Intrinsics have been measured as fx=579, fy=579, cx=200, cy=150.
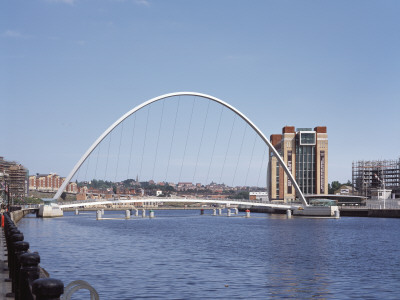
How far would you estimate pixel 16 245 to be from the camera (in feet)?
37.6

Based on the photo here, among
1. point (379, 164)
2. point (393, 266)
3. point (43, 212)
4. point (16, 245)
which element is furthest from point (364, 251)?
point (379, 164)

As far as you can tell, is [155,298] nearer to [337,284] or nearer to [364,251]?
[337,284]

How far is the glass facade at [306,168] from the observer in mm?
194375

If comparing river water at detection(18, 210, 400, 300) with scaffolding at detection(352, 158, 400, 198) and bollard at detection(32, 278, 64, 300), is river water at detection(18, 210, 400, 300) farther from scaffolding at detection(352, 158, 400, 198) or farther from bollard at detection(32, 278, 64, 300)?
scaffolding at detection(352, 158, 400, 198)

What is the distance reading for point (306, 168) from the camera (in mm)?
194875

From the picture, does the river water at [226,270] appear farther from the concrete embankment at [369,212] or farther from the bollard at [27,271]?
the concrete embankment at [369,212]

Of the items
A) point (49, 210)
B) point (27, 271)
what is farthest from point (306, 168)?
point (27, 271)

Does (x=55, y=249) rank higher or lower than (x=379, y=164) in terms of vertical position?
lower

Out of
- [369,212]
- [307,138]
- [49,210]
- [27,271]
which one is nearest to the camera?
[27,271]

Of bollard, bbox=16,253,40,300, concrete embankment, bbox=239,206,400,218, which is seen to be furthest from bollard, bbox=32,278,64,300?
concrete embankment, bbox=239,206,400,218

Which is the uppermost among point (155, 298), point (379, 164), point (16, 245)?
point (379, 164)

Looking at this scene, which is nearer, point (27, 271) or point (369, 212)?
point (27, 271)

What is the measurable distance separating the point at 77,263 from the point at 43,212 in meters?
88.8

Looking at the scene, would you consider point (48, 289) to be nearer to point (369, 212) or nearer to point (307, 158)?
point (369, 212)
